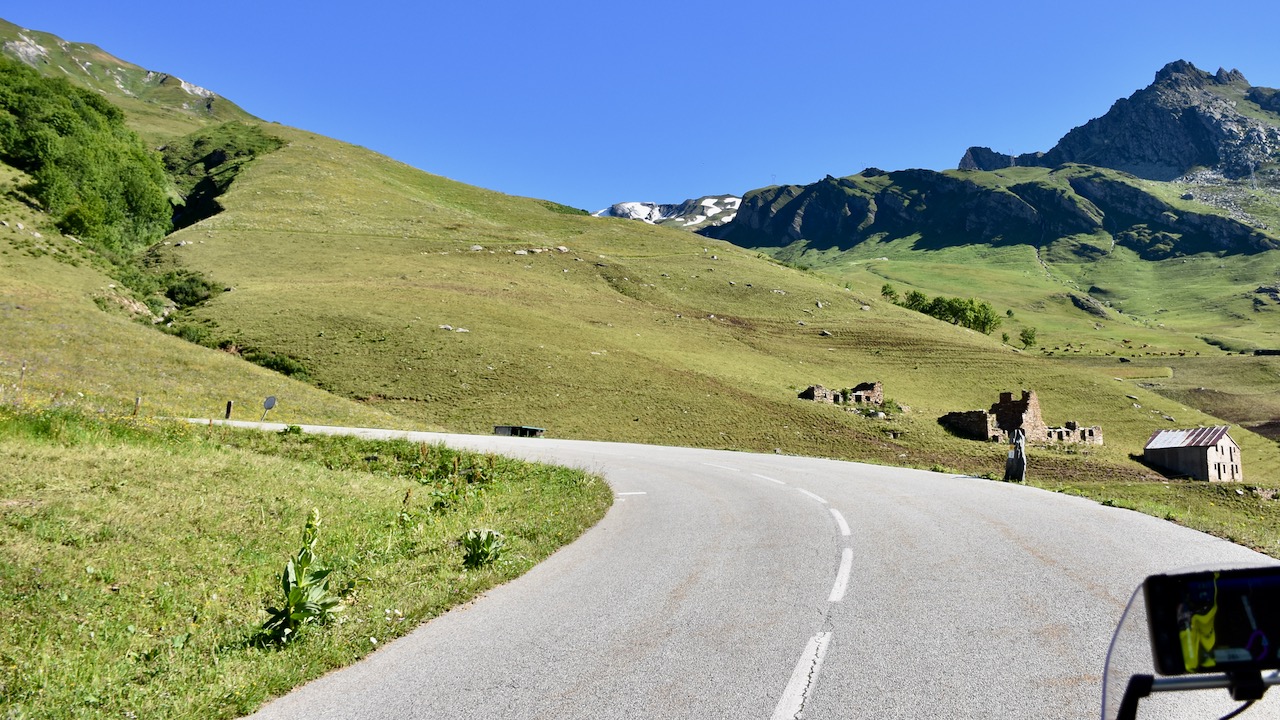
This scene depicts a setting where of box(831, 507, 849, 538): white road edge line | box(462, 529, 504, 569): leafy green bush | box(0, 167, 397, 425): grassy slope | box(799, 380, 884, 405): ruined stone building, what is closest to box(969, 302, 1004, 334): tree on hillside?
box(799, 380, 884, 405): ruined stone building

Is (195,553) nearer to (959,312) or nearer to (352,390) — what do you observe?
(352,390)

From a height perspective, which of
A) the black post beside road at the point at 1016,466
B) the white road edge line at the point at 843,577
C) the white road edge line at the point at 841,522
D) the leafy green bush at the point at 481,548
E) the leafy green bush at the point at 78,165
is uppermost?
the leafy green bush at the point at 78,165

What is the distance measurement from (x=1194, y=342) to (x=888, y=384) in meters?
132

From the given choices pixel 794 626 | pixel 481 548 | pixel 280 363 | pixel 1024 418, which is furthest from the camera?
pixel 1024 418

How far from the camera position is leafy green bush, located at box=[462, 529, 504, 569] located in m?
10.5

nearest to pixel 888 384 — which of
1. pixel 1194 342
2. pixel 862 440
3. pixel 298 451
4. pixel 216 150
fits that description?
Answer: pixel 862 440

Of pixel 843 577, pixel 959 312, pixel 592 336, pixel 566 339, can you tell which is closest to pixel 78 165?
pixel 566 339

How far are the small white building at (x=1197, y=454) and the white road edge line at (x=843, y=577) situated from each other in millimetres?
45678

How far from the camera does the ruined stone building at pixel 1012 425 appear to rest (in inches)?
1857

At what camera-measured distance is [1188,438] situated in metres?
46.9

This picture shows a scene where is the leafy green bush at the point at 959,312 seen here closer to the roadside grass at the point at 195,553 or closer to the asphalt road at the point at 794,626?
the asphalt road at the point at 794,626

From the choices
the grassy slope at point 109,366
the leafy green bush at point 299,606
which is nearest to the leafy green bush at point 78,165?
the grassy slope at point 109,366

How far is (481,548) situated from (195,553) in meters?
4.02

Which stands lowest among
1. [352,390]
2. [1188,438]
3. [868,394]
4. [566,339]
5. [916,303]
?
[352,390]
